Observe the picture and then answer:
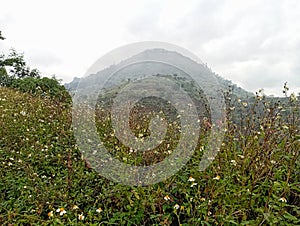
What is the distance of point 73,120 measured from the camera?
4848mm

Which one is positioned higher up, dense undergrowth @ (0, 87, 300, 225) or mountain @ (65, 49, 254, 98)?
mountain @ (65, 49, 254, 98)

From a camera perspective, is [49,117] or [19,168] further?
[49,117]

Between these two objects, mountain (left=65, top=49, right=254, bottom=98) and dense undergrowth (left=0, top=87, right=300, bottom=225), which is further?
mountain (left=65, top=49, right=254, bottom=98)

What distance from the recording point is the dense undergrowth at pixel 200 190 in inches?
77.3

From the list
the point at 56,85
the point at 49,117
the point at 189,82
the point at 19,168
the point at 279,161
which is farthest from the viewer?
the point at 56,85

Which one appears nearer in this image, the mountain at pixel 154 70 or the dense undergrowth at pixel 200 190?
the dense undergrowth at pixel 200 190

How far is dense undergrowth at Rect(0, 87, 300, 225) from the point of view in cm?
196

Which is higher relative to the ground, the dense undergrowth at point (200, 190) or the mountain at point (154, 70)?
the mountain at point (154, 70)

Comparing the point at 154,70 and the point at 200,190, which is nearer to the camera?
the point at 200,190

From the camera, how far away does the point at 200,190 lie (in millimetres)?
2340

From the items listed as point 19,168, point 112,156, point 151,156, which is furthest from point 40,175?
point 151,156

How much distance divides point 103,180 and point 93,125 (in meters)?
1.93

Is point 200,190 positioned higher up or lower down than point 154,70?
lower down

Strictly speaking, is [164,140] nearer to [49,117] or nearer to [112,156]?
[112,156]
